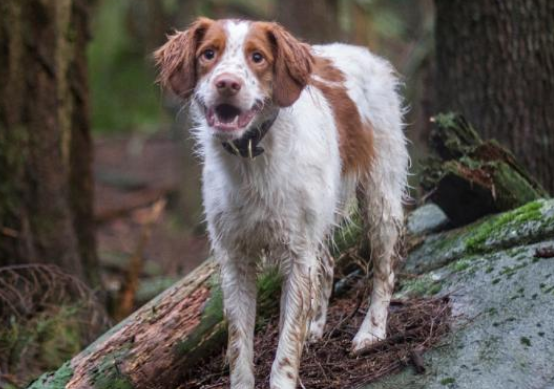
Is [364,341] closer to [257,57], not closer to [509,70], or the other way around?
[257,57]

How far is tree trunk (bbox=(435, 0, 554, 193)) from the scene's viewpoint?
348 inches

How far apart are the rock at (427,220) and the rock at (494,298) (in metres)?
0.31

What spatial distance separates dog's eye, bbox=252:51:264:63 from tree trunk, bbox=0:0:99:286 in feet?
13.5

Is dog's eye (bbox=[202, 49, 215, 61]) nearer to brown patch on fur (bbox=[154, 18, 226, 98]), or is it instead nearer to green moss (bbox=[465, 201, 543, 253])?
brown patch on fur (bbox=[154, 18, 226, 98])

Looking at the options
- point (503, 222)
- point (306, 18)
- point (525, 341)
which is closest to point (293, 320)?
point (525, 341)

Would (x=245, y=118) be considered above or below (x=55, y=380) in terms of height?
above

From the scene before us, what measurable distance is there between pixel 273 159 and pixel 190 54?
0.74 m

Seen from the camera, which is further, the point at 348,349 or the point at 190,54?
the point at 348,349

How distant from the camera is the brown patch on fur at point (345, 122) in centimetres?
662

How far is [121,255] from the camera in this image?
48.5 ft

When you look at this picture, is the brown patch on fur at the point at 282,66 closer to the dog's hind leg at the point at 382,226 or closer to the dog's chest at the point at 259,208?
the dog's chest at the point at 259,208

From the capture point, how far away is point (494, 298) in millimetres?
6504

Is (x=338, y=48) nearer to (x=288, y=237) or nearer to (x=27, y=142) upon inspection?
(x=288, y=237)

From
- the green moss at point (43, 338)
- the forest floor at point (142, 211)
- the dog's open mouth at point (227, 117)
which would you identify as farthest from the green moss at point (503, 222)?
the forest floor at point (142, 211)
